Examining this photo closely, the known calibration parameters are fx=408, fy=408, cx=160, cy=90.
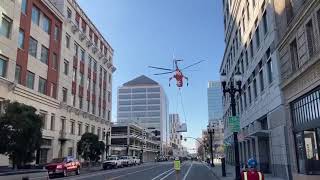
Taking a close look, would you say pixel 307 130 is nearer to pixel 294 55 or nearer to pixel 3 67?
pixel 294 55

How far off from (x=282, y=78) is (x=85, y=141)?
3825 centimetres

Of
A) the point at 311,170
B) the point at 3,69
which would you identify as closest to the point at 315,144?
the point at 311,170

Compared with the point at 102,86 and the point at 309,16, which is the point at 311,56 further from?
the point at 102,86

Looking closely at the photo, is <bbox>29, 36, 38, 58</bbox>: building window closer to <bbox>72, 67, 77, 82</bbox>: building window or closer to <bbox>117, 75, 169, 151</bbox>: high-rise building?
<bbox>72, 67, 77, 82</bbox>: building window

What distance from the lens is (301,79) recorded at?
2134 cm

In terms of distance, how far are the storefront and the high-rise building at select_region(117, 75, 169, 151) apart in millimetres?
124866

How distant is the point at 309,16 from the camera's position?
19844mm

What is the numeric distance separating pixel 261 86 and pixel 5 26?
26.9 metres

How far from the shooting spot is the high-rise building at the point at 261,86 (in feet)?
88.4

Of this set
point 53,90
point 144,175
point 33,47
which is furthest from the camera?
point 53,90

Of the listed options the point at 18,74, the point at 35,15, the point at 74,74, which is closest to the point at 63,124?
the point at 74,74

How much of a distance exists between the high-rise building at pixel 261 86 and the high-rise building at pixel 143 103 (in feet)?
344

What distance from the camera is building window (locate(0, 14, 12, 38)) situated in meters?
42.0

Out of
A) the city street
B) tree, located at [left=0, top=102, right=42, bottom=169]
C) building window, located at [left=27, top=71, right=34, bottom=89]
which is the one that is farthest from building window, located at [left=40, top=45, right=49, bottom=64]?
tree, located at [left=0, top=102, right=42, bottom=169]
